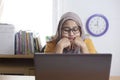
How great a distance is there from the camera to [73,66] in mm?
950

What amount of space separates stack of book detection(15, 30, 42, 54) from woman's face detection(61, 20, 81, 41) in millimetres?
1382

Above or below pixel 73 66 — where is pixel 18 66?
below

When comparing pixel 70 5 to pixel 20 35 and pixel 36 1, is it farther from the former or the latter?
pixel 20 35

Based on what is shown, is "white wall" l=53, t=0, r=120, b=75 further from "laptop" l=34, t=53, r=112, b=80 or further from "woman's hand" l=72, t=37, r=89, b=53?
"laptop" l=34, t=53, r=112, b=80

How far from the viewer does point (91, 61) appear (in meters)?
0.94

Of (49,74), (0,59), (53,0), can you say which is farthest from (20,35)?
(49,74)

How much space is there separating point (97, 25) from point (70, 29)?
171cm

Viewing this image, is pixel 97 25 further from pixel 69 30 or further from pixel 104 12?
pixel 69 30

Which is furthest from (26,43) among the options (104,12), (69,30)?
(69,30)

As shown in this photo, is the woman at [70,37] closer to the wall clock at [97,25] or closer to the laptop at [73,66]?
the laptop at [73,66]

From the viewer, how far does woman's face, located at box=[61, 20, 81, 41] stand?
5.54 feet

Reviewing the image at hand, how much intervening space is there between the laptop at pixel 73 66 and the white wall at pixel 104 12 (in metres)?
2.36

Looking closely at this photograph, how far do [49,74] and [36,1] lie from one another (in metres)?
2.42

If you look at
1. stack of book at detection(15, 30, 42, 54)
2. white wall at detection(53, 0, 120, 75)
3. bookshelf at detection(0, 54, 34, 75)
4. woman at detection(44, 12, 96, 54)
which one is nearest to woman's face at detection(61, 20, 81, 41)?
woman at detection(44, 12, 96, 54)
